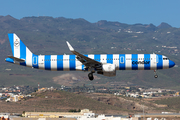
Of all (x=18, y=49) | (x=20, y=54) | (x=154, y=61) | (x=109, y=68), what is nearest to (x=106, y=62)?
(x=109, y=68)

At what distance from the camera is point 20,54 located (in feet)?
240

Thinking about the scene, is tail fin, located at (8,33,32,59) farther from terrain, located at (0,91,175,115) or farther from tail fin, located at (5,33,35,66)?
terrain, located at (0,91,175,115)

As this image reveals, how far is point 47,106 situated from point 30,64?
104 metres

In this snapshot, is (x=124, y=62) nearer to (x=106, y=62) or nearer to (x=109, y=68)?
(x=109, y=68)

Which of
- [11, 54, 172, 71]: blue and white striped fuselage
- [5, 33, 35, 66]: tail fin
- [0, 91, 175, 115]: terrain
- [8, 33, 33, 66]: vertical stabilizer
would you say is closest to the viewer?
[11, 54, 172, 71]: blue and white striped fuselage

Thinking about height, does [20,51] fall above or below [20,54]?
above

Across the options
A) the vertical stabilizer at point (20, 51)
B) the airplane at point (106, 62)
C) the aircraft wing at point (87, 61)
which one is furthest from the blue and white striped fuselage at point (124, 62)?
the vertical stabilizer at point (20, 51)

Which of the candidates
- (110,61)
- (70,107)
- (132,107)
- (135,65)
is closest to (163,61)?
(135,65)

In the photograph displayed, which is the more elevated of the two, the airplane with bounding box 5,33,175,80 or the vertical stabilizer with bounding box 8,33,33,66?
the vertical stabilizer with bounding box 8,33,33,66

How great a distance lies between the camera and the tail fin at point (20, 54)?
7100 centimetres

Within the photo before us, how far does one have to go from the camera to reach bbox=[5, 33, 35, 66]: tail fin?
233 ft

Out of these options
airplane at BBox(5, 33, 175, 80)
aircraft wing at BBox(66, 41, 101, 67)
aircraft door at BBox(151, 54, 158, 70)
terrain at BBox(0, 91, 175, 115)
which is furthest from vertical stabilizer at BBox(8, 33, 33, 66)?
terrain at BBox(0, 91, 175, 115)

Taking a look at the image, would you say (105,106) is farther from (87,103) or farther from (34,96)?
(34,96)

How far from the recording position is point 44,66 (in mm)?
70562
